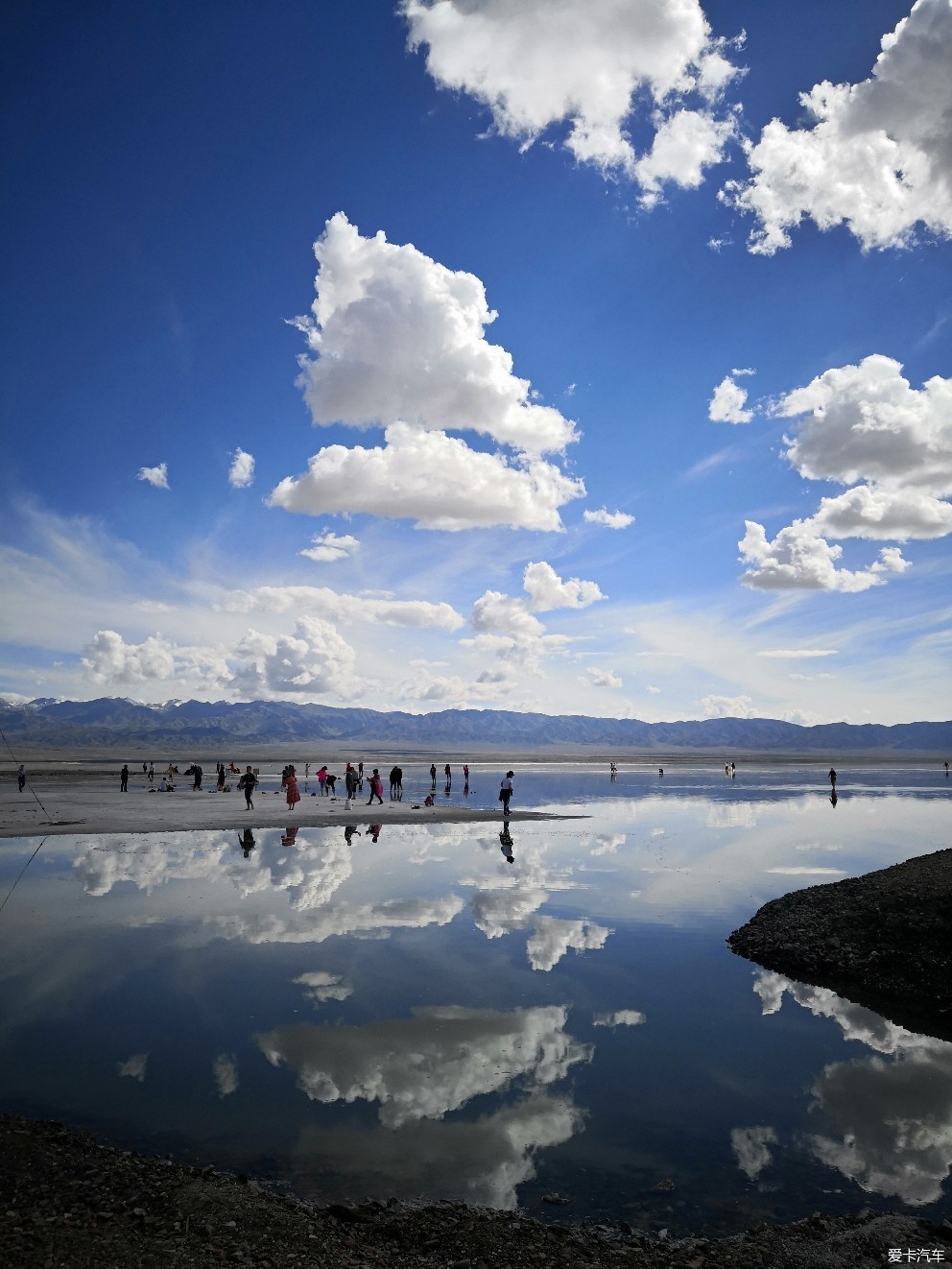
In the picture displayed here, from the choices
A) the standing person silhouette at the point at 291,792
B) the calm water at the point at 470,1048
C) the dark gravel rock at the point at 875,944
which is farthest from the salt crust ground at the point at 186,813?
the dark gravel rock at the point at 875,944

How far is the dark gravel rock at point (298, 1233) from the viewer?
6316 mm

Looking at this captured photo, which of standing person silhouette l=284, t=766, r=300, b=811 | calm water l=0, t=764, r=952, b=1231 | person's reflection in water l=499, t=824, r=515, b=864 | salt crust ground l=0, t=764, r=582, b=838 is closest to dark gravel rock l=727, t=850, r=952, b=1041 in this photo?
calm water l=0, t=764, r=952, b=1231

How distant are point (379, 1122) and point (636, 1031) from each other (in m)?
4.88

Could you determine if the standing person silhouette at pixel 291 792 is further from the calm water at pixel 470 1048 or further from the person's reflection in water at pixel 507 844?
the calm water at pixel 470 1048

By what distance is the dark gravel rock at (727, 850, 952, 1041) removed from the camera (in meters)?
14.6

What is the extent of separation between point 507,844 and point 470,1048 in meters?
21.4

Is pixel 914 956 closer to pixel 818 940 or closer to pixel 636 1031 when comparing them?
pixel 818 940

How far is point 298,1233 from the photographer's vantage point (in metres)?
6.70

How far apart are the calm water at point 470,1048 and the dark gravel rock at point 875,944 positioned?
0.80m

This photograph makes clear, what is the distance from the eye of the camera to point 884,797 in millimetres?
61312

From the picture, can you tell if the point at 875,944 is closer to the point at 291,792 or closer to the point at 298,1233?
the point at 298,1233

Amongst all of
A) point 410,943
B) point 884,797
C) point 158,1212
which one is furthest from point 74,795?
point 884,797

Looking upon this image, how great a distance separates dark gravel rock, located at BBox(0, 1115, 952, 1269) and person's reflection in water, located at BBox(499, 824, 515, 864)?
67.7ft

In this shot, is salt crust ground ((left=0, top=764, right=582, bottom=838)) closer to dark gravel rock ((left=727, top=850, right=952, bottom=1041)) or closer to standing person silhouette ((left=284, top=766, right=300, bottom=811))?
standing person silhouette ((left=284, top=766, right=300, bottom=811))
